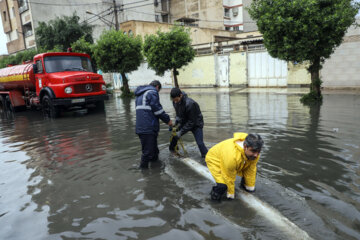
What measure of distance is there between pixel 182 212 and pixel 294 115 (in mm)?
7280

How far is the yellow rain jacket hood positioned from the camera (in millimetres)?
3355

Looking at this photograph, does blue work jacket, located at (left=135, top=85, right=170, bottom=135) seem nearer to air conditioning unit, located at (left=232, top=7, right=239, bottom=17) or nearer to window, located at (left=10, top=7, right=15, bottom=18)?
window, located at (left=10, top=7, right=15, bottom=18)

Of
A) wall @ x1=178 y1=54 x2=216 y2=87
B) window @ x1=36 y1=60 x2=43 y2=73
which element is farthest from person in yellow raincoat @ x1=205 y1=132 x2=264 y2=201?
wall @ x1=178 y1=54 x2=216 y2=87

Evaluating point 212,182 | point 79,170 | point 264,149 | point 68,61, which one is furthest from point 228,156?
point 68,61

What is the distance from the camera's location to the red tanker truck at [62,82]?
11.4m

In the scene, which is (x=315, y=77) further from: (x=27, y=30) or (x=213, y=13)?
(x=27, y=30)

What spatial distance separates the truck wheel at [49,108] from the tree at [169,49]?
801 centimetres

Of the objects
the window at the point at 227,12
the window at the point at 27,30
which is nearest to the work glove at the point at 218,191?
the window at the point at 27,30

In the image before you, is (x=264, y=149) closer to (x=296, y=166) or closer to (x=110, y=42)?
(x=296, y=166)

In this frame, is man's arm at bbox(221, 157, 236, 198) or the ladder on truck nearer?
man's arm at bbox(221, 157, 236, 198)

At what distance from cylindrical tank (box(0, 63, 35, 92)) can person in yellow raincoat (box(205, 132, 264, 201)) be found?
12.2m

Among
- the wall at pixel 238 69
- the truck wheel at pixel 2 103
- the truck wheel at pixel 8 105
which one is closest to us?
the truck wheel at pixel 8 105

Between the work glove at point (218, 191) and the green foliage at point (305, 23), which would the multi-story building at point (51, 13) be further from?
the work glove at point (218, 191)

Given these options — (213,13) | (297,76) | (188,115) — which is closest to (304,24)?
(188,115)
